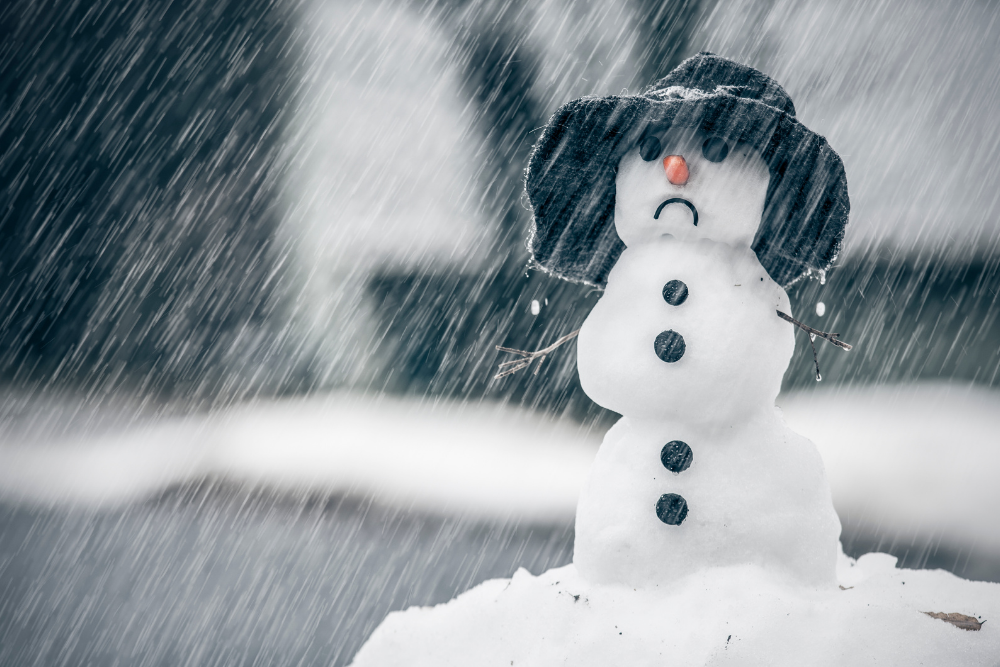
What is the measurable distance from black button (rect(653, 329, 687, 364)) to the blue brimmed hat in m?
0.28

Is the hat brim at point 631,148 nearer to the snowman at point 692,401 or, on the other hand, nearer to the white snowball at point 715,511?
the snowman at point 692,401

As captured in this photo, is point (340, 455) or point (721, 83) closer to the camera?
point (721, 83)

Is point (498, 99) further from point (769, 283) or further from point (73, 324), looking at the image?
point (73, 324)

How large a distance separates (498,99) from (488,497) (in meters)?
2.01

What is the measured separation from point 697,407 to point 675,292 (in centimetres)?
21

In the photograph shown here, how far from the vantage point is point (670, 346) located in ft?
3.45

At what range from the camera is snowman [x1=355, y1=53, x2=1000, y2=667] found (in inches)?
41.1

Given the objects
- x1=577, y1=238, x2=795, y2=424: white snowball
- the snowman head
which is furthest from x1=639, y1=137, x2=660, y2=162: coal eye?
x1=577, y1=238, x2=795, y2=424: white snowball

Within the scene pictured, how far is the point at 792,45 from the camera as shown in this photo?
8.18 feet

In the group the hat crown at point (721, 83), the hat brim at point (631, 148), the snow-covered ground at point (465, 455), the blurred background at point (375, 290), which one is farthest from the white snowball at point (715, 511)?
the snow-covered ground at point (465, 455)

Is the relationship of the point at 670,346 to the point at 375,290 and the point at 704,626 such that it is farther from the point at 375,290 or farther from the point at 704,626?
the point at 375,290

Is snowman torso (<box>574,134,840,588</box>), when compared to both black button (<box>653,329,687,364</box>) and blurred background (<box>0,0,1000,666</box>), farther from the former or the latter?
blurred background (<box>0,0,1000,666</box>)

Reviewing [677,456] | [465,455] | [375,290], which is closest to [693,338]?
[677,456]

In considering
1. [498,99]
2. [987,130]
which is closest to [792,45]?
[987,130]
